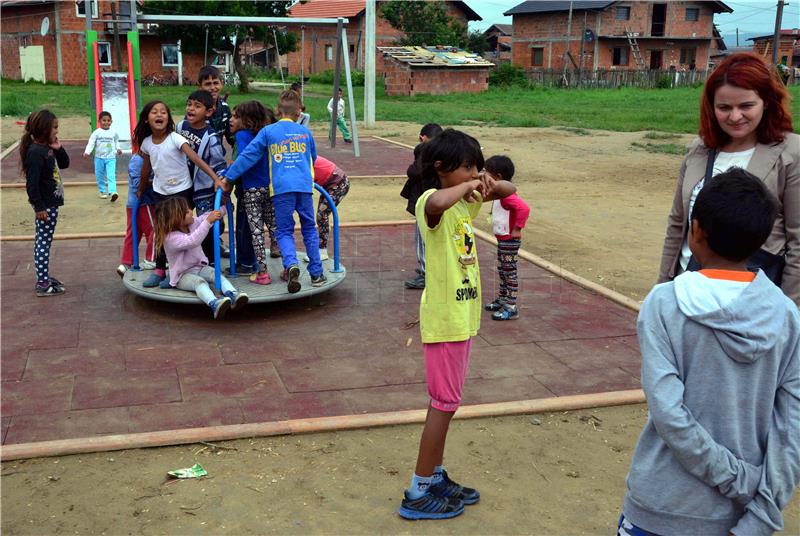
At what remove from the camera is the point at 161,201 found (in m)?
6.57

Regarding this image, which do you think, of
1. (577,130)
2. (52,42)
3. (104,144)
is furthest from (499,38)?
(104,144)

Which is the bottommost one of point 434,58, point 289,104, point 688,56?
point 289,104

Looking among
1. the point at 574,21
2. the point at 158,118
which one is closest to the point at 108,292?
the point at 158,118

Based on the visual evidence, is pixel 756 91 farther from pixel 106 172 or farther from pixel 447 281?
pixel 106 172

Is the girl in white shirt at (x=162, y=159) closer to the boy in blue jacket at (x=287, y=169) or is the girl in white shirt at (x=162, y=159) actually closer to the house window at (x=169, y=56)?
the boy in blue jacket at (x=287, y=169)

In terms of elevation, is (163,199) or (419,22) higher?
(419,22)

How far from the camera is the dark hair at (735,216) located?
7.05 ft

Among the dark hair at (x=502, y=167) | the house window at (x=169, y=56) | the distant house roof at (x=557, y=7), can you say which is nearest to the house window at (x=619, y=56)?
the distant house roof at (x=557, y=7)

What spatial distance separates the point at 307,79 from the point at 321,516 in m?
55.0

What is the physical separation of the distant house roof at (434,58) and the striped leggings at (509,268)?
118 ft

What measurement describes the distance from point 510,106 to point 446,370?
105ft

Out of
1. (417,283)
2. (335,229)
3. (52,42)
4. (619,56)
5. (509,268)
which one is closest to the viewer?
(509,268)

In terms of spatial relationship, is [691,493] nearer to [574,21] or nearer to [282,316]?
[282,316]

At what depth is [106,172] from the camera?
11.8m
